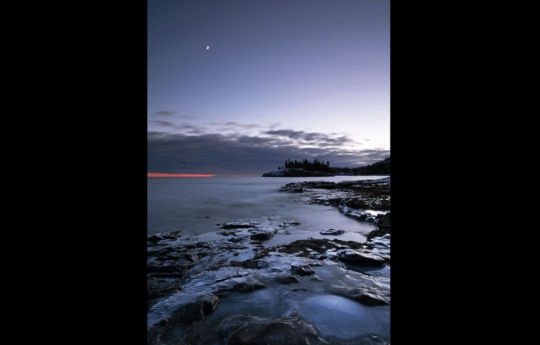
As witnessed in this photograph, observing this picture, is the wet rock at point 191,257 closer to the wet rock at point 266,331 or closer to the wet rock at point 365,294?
the wet rock at point 266,331

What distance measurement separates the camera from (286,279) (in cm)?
357

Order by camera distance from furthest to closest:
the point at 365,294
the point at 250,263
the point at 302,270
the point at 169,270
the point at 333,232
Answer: the point at 333,232 → the point at 250,263 → the point at 169,270 → the point at 302,270 → the point at 365,294

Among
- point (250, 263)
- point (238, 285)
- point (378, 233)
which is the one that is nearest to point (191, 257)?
point (250, 263)

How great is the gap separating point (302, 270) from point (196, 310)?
2.04 metres

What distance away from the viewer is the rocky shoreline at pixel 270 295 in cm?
232

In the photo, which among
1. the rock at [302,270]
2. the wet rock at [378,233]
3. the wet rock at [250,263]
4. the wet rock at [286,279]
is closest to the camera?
the wet rock at [286,279]

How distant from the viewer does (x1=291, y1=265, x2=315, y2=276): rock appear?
12.6 feet

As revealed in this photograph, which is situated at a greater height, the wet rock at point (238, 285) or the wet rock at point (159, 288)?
the wet rock at point (238, 285)

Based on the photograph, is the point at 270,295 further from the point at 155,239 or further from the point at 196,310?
the point at 155,239

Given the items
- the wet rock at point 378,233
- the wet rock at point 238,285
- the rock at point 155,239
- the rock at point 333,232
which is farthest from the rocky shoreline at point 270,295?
the rock at point 333,232

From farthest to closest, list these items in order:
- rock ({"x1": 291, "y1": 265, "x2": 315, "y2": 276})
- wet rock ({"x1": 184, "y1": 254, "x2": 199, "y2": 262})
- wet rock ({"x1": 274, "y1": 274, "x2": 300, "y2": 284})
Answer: wet rock ({"x1": 184, "y1": 254, "x2": 199, "y2": 262}), rock ({"x1": 291, "y1": 265, "x2": 315, "y2": 276}), wet rock ({"x1": 274, "y1": 274, "x2": 300, "y2": 284})

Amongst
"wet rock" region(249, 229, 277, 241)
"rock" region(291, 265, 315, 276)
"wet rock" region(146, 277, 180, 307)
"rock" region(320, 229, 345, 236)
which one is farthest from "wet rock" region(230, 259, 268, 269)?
"rock" region(320, 229, 345, 236)

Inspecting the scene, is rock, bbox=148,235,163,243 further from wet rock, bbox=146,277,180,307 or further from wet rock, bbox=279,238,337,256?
wet rock, bbox=279,238,337,256
